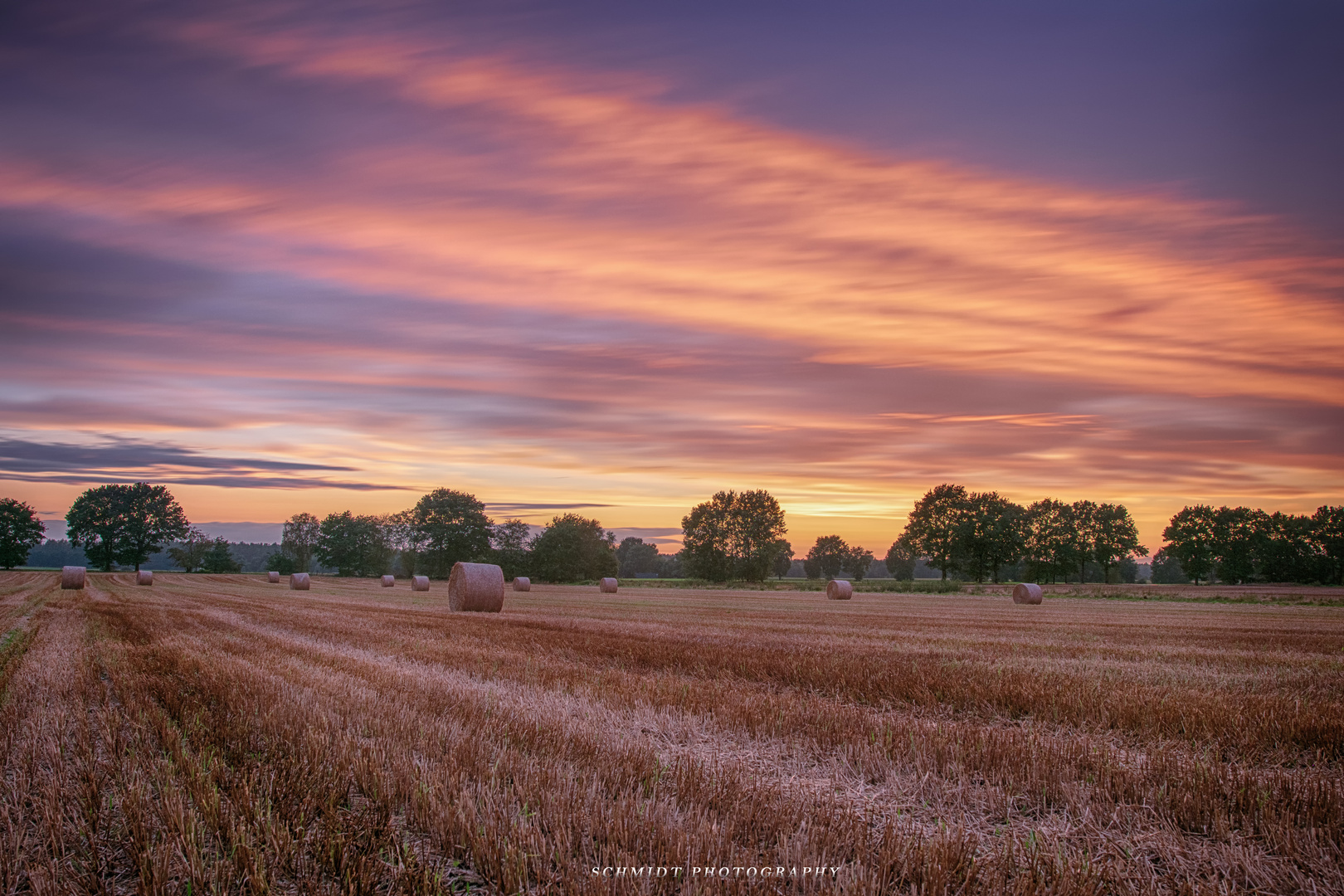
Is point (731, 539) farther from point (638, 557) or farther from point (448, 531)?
point (638, 557)

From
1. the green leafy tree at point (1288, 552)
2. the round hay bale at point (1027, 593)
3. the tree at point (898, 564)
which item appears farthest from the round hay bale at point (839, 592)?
the tree at point (898, 564)

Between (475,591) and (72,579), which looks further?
(72,579)

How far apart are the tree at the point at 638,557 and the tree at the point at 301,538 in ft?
192

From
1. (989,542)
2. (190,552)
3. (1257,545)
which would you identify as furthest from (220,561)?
(1257,545)

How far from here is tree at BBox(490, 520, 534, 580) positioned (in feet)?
304

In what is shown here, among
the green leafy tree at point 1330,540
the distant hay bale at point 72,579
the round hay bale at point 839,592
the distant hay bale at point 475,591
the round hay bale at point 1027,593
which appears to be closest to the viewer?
the distant hay bale at point 475,591

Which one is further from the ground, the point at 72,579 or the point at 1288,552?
the point at 1288,552

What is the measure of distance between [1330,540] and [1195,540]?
13.7m

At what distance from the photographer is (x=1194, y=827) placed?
3.46 meters

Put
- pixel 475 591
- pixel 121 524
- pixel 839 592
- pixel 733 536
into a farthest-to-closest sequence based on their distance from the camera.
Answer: pixel 121 524 → pixel 733 536 → pixel 839 592 → pixel 475 591

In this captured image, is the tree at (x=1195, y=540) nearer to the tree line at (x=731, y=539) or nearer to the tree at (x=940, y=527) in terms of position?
the tree line at (x=731, y=539)

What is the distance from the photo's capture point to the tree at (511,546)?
92562mm

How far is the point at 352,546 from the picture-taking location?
105 meters

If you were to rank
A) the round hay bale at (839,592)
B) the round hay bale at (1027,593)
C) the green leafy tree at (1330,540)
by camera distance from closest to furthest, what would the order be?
the round hay bale at (1027,593) → the round hay bale at (839,592) → the green leafy tree at (1330,540)
